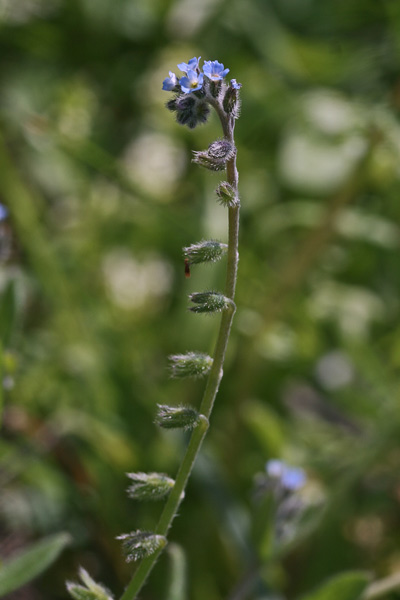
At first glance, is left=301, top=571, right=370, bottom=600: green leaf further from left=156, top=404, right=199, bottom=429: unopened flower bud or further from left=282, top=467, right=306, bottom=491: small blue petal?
left=156, top=404, right=199, bottom=429: unopened flower bud

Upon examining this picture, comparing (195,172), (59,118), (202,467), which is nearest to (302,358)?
(202,467)

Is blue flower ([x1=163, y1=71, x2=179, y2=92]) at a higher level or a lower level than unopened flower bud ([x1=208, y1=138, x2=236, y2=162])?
higher

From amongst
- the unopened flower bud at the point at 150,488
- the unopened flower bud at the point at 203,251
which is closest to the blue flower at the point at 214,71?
the unopened flower bud at the point at 203,251

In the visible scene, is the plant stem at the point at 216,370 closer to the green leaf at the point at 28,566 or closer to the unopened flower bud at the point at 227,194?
the unopened flower bud at the point at 227,194

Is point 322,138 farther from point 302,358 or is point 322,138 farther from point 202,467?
point 202,467

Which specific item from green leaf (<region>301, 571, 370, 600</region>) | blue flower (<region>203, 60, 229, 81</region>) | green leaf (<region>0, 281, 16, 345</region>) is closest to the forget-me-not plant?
blue flower (<region>203, 60, 229, 81</region>)

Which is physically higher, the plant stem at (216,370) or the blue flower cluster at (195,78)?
the blue flower cluster at (195,78)

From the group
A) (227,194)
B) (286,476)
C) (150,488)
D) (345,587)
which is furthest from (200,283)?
(227,194)
